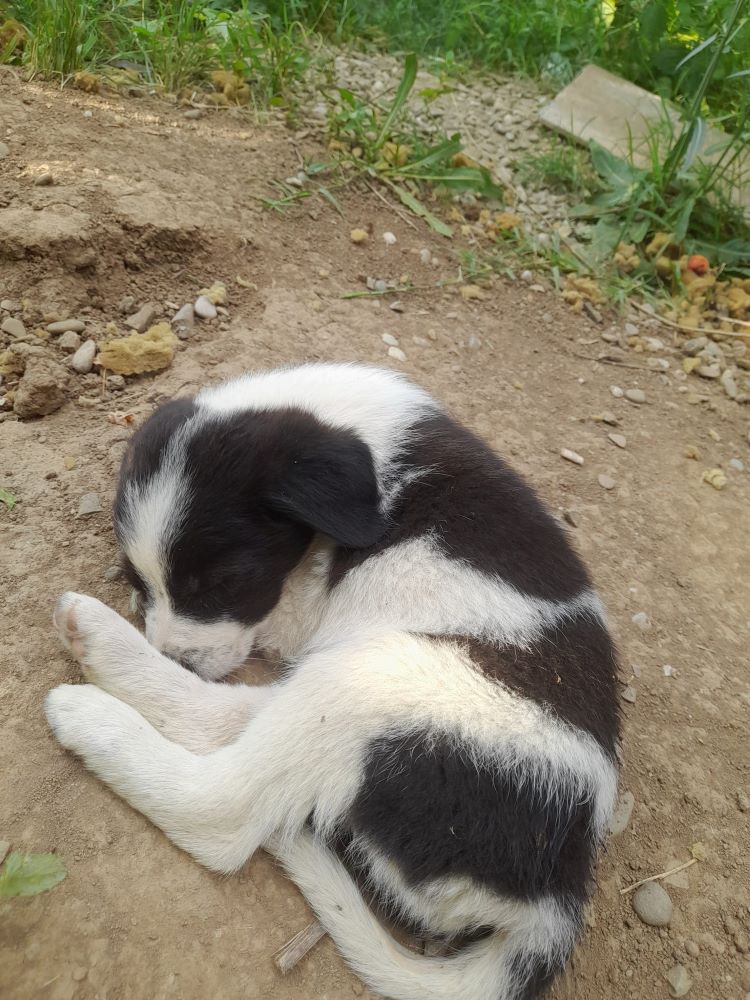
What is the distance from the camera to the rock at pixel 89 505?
2.97 metres

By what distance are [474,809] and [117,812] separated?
3.53ft

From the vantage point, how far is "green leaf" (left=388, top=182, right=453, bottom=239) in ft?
17.6

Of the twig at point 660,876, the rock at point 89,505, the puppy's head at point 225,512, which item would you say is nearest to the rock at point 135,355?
the rock at point 89,505

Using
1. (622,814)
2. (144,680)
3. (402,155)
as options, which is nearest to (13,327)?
(144,680)

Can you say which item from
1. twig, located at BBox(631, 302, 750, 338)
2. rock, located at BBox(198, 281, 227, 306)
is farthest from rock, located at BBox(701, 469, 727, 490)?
rock, located at BBox(198, 281, 227, 306)

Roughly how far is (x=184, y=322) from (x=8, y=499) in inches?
57.6

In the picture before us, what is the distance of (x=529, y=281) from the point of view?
5.40 m

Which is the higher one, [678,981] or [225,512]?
[225,512]

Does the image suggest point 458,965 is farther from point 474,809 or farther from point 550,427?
point 550,427

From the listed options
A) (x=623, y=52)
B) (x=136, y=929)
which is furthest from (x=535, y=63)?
(x=136, y=929)

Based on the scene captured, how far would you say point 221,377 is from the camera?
142 inches

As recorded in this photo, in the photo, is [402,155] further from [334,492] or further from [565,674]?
[565,674]

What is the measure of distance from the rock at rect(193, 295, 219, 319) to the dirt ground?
5 cm

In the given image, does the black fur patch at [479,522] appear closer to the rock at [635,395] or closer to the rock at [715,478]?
the rock at [715,478]
